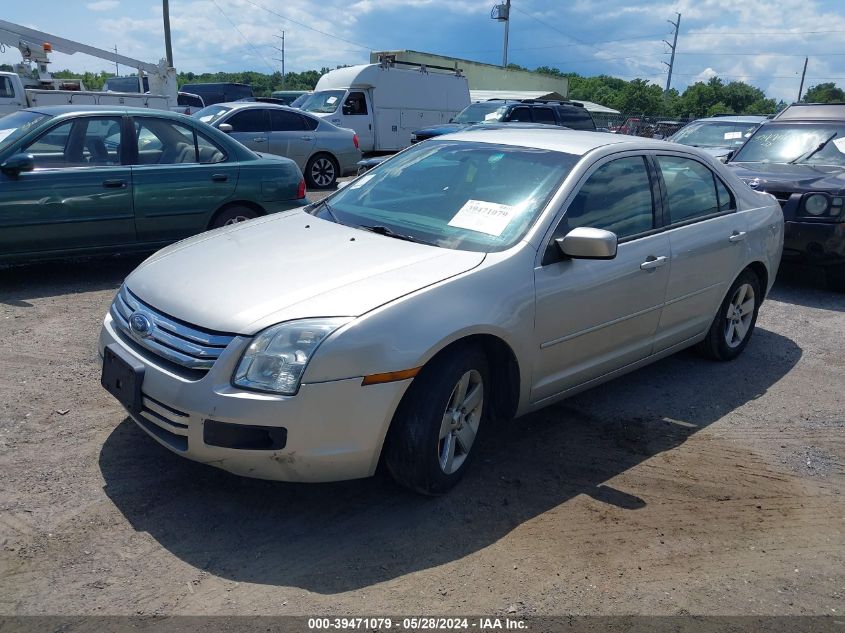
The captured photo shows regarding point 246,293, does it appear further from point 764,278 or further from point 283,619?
point 764,278

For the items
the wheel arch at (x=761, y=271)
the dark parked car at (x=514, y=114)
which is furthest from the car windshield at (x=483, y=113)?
the wheel arch at (x=761, y=271)

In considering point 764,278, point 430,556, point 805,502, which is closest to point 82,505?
point 430,556

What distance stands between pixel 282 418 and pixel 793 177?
22.8 ft

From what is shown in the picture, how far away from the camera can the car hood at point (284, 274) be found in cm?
311

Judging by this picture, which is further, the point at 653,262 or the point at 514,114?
the point at 514,114

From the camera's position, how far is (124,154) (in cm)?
682

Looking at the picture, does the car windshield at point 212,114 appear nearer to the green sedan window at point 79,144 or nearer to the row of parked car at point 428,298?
the green sedan window at point 79,144

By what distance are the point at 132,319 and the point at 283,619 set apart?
154cm

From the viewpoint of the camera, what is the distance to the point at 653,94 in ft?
199

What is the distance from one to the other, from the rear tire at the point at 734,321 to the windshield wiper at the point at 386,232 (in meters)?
2.62

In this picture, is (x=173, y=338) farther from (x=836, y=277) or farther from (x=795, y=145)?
(x=795, y=145)

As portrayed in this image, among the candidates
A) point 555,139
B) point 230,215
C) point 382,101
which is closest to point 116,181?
point 230,215

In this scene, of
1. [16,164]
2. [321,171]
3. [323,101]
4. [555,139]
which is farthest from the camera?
[323,101]

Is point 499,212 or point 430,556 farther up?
point 499,212
